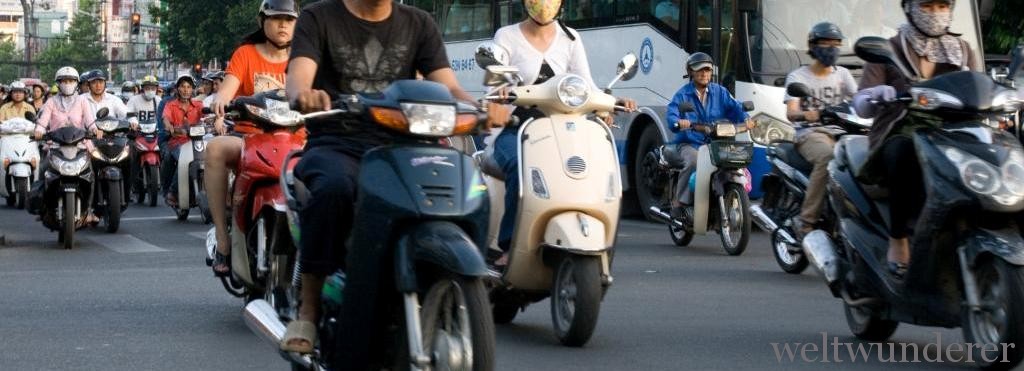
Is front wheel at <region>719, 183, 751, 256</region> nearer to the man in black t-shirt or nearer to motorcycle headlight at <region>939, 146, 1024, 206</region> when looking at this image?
motorcycle headlight at <region>939, 146, 1024, 206</region>

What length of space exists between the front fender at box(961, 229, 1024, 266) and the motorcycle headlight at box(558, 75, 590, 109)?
7.40ft

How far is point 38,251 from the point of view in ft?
52.4

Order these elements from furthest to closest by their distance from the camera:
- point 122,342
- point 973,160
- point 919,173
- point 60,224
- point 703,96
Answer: point 60,224
point 703,96
point 122,342
point 919,173
point 973,160

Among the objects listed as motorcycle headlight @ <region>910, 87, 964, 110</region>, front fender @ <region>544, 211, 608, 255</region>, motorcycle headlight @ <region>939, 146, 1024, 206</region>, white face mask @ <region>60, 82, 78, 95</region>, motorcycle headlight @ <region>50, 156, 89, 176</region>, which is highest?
motorcycle headlight @ <region>910, 87, 964, 110</region>

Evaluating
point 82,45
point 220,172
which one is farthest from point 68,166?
point 82,45

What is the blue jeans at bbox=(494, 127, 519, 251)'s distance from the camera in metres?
8.89

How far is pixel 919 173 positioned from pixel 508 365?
6.23 ft

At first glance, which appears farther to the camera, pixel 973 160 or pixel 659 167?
pixel 659 167

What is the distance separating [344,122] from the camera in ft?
21.0

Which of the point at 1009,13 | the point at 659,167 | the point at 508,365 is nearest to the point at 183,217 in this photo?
the point at 659,167

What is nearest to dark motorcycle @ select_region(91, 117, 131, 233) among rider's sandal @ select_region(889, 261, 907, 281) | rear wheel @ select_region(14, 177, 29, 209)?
rear wheel @ select_region(14, 177, 29, 209)

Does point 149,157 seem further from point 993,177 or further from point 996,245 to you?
point 996,245

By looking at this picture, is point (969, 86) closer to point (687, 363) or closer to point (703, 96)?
point (687, 363)

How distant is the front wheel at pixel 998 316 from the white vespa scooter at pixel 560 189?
1948 mm
